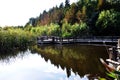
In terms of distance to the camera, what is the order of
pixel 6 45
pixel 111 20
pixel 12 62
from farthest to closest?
pixel 111 20, pixel 6 45, pixel 12 62

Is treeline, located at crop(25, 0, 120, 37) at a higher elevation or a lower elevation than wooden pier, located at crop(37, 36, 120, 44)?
higher

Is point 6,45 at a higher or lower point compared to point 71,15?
lower

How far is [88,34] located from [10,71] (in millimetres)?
33334

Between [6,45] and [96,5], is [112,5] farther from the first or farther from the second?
[6,45]

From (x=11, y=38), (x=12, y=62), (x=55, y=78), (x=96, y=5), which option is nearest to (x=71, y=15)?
(x=96, y=5)

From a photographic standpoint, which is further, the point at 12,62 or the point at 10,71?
the point at 12,62

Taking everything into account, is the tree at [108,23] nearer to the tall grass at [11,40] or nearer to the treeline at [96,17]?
the treeline at [96,17]

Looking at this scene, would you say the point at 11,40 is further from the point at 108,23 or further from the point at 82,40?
the point at 108,23

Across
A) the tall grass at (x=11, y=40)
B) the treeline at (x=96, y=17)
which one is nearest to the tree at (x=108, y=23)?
the treeline at (x=96, y=17)

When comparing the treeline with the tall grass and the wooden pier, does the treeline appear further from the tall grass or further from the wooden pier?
the tall grass

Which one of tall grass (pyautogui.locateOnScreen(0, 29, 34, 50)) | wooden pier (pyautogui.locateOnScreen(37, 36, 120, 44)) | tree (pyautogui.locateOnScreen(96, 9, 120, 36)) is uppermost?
tree (pyautogui.locateOnScreen(96, 9, 120, 36))

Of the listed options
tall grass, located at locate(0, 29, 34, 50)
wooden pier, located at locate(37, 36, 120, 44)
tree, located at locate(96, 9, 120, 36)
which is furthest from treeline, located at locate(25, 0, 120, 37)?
tall grass, located at locate(0, 29, 34, 50)

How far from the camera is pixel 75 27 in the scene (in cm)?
5100

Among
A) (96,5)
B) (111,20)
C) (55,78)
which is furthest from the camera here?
(96,5)
